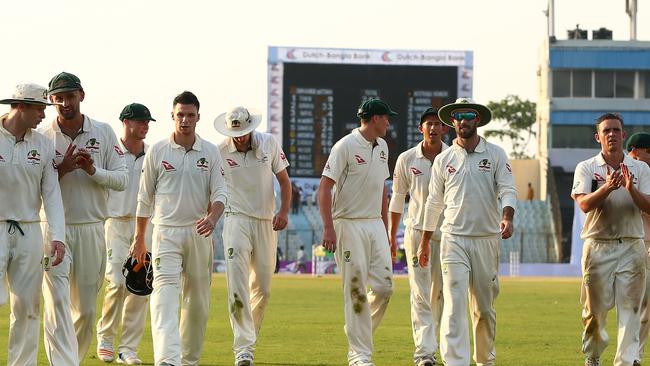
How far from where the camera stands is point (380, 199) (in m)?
15.3

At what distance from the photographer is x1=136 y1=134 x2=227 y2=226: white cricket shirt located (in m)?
13.9

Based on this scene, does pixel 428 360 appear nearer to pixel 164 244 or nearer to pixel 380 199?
pixel 380 199

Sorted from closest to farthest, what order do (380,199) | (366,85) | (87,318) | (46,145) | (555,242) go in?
(46,145) < (87,318) < (380,199) < (366,85) < (555,242)

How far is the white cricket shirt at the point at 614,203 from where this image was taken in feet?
46.9

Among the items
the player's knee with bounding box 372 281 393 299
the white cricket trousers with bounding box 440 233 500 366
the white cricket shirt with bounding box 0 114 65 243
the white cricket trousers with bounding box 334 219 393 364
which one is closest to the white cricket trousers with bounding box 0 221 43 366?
the white cricket shirt with bounding box 0 114 65 243

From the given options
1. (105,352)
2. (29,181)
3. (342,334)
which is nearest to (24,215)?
(29,181)

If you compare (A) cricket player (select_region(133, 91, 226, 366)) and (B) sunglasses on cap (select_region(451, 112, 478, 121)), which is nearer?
(A) cricket player (select_region(133, 91, 226, 366))

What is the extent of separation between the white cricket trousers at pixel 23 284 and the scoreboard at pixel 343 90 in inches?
1412

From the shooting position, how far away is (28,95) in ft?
40.3

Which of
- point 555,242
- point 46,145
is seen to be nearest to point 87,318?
Answer: point 46,145

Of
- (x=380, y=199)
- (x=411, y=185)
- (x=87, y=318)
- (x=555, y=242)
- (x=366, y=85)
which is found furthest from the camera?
(x=555, y=242)

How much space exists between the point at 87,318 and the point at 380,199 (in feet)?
11.3

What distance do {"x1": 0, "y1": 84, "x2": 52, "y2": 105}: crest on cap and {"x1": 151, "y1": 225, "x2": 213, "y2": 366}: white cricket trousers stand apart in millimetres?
2140

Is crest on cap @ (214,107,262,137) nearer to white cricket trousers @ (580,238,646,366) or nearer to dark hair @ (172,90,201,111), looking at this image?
dark hair @ (172,90,201,111)
